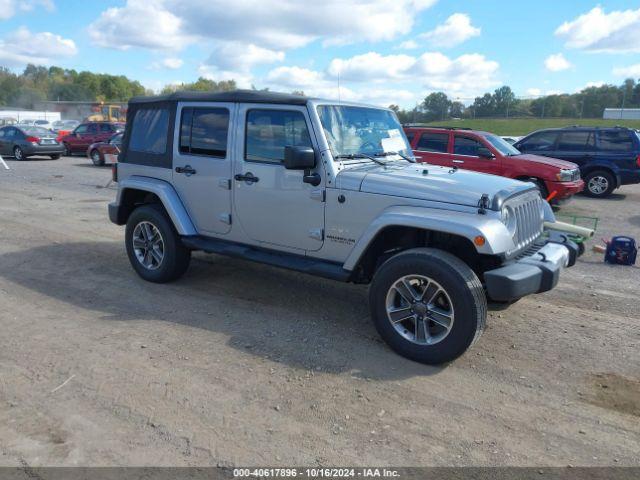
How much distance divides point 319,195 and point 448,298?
1450 mm

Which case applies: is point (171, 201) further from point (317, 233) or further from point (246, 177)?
point (317, 233)

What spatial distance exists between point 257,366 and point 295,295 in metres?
1.67

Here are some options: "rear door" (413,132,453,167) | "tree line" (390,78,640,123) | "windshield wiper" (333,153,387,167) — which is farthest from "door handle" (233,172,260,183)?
"tree line" (390,78,640,123)

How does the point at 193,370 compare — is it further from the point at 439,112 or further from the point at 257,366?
the point at 439,112

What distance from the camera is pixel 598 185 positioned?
45.6 ft

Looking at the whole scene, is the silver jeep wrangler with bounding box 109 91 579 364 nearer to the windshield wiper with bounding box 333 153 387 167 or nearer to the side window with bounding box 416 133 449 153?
the windshield wiper with bounding box 333 153 387 167

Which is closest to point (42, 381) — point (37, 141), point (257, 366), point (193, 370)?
point (193, 370)

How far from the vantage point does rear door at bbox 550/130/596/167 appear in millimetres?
13750

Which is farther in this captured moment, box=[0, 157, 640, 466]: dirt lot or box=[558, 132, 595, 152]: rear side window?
box=[558, 132, 595, 152]: rear side window

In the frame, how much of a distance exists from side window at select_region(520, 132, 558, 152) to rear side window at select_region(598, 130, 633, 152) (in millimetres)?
1128

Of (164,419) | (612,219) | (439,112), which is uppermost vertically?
(439,112)

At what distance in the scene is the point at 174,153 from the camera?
579 cm

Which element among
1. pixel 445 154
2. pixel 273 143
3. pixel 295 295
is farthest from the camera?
pixel 445 154

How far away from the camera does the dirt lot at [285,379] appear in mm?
3150
